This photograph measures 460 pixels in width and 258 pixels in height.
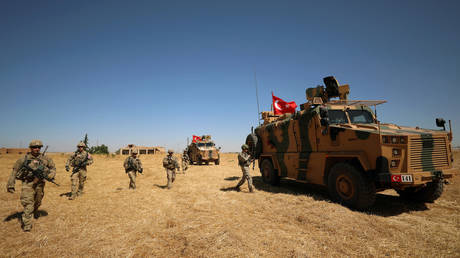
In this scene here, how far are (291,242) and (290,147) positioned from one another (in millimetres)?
4647

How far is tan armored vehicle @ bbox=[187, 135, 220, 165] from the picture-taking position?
68.4 feet

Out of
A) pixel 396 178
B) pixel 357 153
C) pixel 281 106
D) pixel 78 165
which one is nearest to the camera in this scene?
pixel 396 178

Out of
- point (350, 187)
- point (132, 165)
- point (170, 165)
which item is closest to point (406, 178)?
point (350, 187)

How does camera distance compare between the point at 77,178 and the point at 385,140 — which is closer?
the point at 385,140

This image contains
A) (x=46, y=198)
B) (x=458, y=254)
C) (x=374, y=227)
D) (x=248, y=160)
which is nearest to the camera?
(x=458, y=254)

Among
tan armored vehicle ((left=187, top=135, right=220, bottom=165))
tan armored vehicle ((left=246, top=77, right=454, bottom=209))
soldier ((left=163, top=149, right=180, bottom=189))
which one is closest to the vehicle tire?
tan armored vehicle ((left=246, top=77, right=454, bottom=209))

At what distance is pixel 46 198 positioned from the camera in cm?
725

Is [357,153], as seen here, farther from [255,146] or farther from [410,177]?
[255,146]

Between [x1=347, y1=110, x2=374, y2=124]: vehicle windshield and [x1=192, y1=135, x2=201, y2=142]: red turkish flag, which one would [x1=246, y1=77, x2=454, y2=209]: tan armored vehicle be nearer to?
[x1=347, y1=110, x2=374, y2=124]: vehicle windshield

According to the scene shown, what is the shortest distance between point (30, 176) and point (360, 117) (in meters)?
8.36

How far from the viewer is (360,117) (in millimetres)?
6746

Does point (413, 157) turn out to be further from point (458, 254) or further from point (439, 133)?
point (458, 254)

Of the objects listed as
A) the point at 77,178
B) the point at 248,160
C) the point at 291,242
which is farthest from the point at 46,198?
the point at 291,242

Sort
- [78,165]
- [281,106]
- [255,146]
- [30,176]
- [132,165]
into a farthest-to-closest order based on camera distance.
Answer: [281,106] < [255,146] < [132,165] < [78,165] < [30,176]
